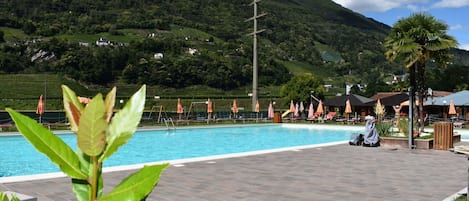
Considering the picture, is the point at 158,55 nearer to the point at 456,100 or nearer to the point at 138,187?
the point at 456,100

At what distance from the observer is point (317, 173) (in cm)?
827

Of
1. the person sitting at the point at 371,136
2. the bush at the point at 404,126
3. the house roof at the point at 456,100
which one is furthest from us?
the house roof at the point at 456,100

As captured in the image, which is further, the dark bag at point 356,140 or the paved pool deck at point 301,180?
the dark bag at point 356,140

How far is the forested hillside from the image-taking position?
2498 inches

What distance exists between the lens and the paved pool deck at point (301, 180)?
20.4ft

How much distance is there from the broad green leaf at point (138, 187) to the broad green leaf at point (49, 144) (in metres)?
0.05

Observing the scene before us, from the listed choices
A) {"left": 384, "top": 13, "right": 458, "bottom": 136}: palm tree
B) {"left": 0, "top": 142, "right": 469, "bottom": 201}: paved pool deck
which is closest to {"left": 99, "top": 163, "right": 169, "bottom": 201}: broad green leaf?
{"left": 0, "top": 142, "right": 469, "bottom": 201}: paved pool deck

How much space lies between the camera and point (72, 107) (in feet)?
2.00

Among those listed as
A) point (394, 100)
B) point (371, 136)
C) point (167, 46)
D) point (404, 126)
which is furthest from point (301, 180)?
point (167, 46)

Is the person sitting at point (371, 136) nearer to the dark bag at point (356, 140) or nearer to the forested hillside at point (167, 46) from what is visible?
the dark bag at point (356, 140)

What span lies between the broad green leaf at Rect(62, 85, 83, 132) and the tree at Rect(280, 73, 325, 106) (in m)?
47.1

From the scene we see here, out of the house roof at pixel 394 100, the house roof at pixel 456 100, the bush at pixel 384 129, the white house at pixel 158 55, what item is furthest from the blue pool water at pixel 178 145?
the white house at pixel 158 55

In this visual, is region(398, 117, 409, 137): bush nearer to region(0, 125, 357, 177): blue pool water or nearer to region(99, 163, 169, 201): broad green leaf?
region(0, 125, 357, 177): blue pool water

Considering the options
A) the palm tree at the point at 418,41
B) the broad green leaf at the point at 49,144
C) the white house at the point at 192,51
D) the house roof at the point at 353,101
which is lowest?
the broad green leaf at the point at 49,144
